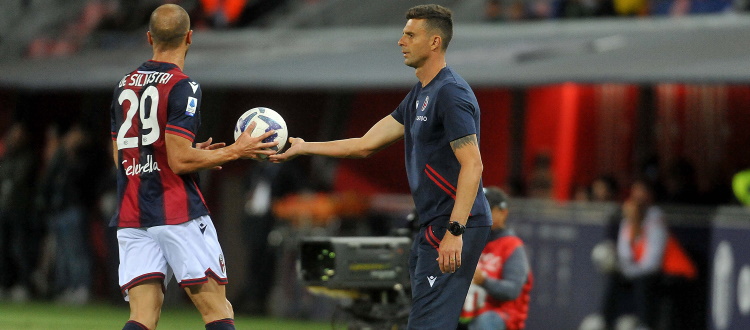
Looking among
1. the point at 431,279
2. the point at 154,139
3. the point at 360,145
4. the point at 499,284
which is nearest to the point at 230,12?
the point at 499,284

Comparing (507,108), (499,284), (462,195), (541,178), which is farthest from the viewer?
(507,108)

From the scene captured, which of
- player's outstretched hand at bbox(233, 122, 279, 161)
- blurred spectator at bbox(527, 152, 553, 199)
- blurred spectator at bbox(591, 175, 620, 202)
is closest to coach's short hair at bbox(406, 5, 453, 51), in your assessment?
player's outstretched hand at bbox(233, 122, 279, 161)

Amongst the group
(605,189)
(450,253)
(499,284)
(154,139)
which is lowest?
(605,189)

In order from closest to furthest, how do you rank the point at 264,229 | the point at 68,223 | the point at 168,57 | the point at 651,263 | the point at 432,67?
the point at 432,67
the point at 168,57
the point at 651,263
the point at 264,229
the point at 68,223

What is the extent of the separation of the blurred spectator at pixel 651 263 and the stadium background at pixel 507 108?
0.21 m

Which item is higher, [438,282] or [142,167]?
[142,167]

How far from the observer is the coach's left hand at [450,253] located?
20.1 feet

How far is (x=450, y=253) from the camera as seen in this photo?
612 cm

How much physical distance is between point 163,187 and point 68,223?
32.7 ft

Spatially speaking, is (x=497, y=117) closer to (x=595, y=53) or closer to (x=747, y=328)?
(x=595, y=53)

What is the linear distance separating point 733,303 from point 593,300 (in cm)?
156

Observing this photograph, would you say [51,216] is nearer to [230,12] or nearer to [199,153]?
Answer: [230,12]

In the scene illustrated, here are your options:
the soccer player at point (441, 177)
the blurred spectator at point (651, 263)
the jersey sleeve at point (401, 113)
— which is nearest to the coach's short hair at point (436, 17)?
the soccer player at point (441, 177)

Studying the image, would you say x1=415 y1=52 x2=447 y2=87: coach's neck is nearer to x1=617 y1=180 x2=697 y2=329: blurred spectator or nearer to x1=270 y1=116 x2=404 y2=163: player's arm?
x1=270 y1=116 x2=404 y2=163: player's arm
